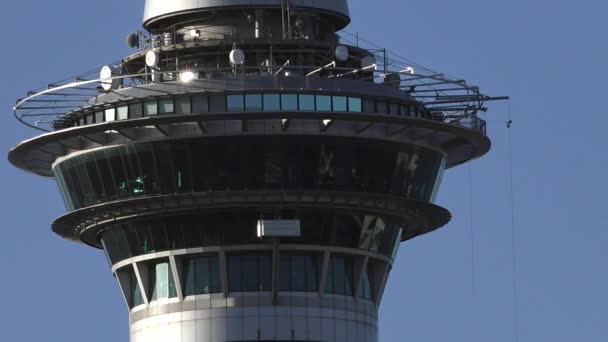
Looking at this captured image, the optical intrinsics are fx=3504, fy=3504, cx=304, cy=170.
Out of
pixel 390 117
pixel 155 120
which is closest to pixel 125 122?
pixel 155 120

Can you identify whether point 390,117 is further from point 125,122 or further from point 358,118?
point 125,122

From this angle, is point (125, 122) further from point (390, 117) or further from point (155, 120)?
point (390, 117)

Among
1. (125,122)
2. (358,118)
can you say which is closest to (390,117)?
(358,118)
